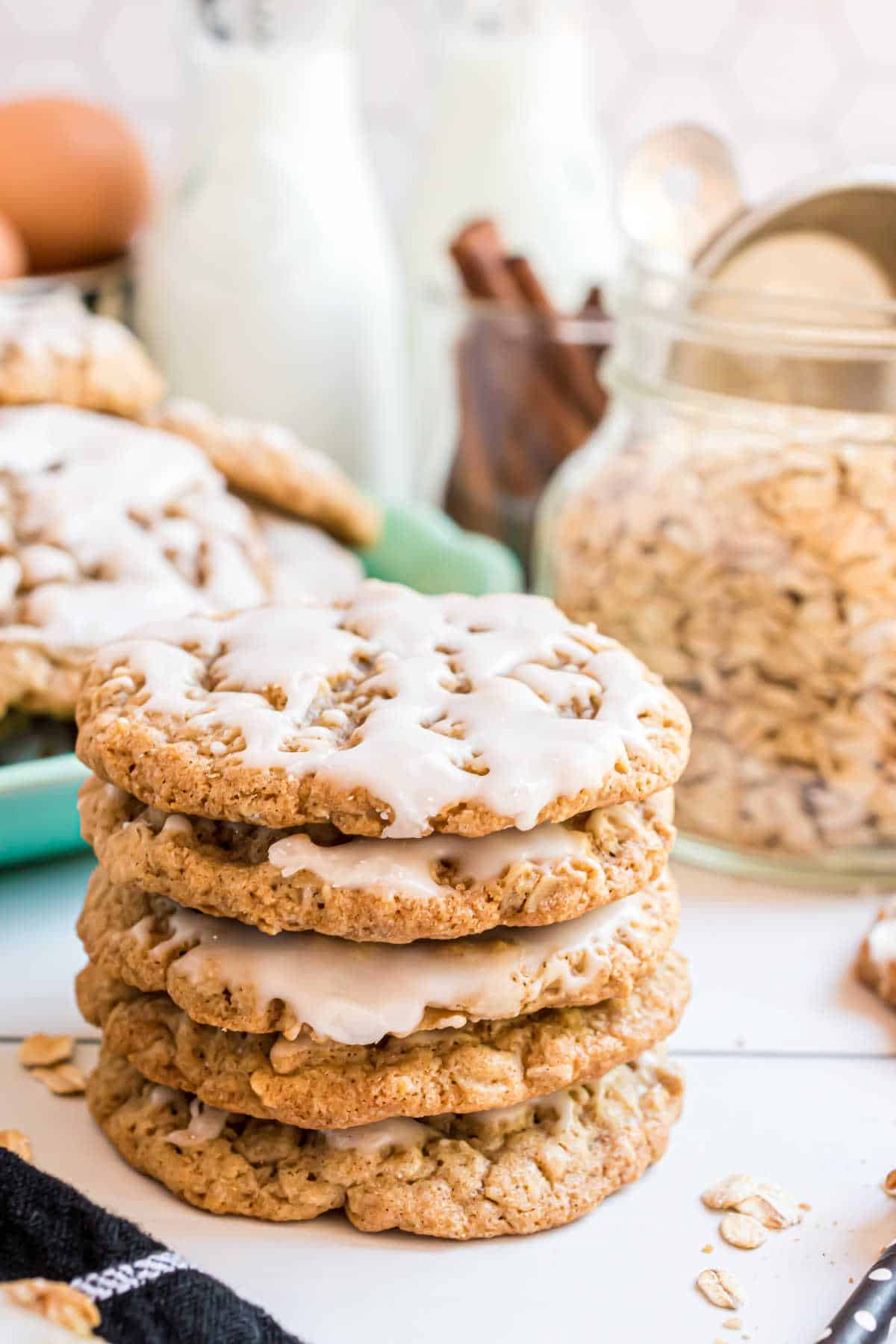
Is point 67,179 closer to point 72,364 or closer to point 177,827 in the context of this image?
point 72,364

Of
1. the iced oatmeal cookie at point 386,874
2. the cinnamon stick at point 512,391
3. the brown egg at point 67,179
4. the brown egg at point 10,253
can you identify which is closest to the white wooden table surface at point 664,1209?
the iced oatmeal cookie at point 386,874

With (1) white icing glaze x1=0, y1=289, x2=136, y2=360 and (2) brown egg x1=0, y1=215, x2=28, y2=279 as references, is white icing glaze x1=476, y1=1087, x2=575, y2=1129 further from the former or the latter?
(2) brown egg x1=0, y1=215, x2=28, y2=279

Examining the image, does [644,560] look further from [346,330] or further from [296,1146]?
[346,330]

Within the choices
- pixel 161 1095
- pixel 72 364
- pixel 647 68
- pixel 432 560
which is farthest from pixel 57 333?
pixel 647 68

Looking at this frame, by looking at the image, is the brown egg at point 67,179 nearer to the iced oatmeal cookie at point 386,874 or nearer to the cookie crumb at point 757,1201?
the iced oatmeal cookie at point 386,874

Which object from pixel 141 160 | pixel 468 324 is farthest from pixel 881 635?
pixel 141 160

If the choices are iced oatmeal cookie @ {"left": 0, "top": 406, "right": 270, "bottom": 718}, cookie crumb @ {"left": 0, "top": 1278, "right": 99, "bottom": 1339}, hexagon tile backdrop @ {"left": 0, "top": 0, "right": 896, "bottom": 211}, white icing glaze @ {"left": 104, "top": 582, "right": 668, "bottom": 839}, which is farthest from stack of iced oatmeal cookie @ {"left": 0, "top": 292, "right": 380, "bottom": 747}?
hexagon tile backdrop @ {"left": 0, "top": 0, "right": 896, "bottom": 211}
